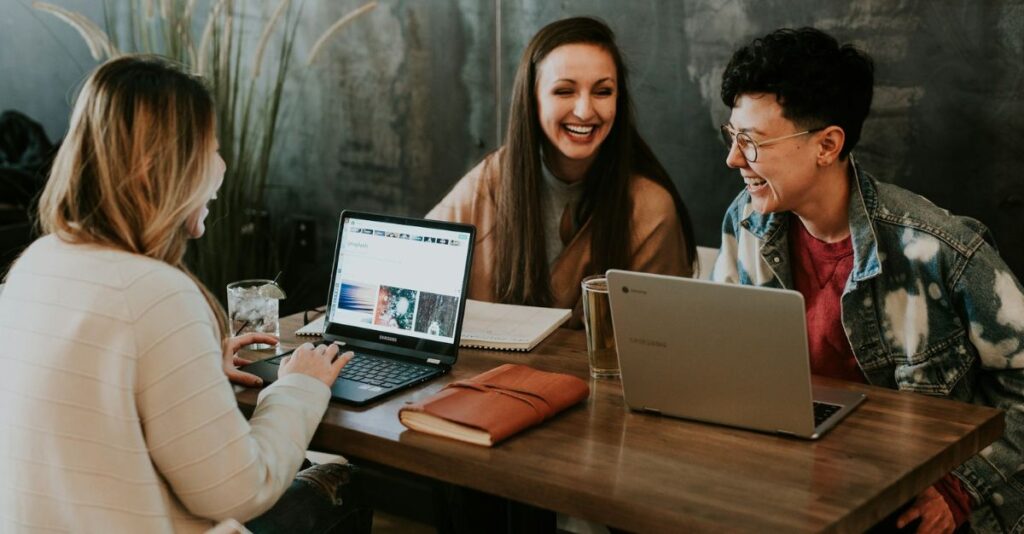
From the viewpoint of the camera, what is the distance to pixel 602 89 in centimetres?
251

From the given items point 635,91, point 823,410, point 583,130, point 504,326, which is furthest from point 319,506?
point 635,91

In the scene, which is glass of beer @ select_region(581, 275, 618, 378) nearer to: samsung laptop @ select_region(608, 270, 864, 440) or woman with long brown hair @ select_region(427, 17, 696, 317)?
samsung laptop @ select_region(608, 270, 864, 440)

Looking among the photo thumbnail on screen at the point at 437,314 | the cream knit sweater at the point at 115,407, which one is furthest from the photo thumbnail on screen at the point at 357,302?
the cream knit sweater at the point at 115,407

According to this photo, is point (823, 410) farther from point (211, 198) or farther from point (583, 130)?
point (583, 130)

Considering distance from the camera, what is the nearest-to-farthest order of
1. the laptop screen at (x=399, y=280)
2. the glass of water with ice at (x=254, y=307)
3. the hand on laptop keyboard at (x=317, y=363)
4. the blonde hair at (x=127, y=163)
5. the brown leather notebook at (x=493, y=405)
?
the blonde hair at (x=127, y=163)
the brown leather notebook at (x=493, y=405)
the hand on laptop keyboard at (x=317, y=363)
the laptop screen at (x=399, y=280)
the glass of water with ice at (x=254, y=307)

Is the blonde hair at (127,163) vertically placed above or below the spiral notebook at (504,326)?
above

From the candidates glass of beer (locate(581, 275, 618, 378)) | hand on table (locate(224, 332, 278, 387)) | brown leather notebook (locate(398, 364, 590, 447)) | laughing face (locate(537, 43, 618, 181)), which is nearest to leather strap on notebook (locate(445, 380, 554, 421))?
brown leather notebook (locate(398, 364, 590, 447))

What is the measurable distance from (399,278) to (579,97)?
724 mm

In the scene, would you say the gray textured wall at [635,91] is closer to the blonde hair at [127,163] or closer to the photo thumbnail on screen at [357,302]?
the photo thumbnail on screen at [357,302]

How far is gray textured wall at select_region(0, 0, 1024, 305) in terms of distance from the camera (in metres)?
2.49

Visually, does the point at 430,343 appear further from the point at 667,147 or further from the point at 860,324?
the point at 667,147

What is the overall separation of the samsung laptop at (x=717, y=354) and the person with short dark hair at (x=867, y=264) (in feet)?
0.98

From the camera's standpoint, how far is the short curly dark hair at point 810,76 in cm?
198

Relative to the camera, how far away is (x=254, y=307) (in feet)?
6.84
